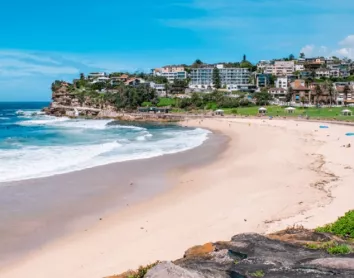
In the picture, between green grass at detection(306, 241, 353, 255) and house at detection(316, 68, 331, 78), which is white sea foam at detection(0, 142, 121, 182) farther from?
house at detection(316, 68, 331, 78)

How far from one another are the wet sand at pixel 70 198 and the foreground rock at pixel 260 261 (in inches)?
260

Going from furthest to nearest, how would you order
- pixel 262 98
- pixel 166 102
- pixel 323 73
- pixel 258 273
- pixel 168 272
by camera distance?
pixel 323 73 < pixel 166 102 < pixel 262 98 < pixel 258 273 < pixel 168 272

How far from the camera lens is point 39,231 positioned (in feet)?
43.3

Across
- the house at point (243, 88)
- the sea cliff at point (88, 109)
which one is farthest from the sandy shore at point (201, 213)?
the house at point (243, 88)

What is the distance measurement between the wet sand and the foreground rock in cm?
660

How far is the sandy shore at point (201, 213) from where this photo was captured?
10.6 m

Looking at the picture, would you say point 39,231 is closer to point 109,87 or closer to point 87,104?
point 87,104

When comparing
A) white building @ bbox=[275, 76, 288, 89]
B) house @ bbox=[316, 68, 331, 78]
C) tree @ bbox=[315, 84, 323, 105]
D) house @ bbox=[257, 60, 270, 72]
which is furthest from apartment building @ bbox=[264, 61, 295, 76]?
tree @ bbox=[315, 84, 323, 105]

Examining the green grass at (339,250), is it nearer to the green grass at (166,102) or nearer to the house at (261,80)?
the green grass at (166,102)

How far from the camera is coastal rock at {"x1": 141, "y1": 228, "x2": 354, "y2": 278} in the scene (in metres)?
5.67

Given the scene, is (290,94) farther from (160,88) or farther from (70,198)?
(70,198)

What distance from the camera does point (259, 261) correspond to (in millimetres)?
6344

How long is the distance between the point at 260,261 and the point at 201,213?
845 cm

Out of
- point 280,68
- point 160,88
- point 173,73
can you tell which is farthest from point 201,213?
point 280,68
